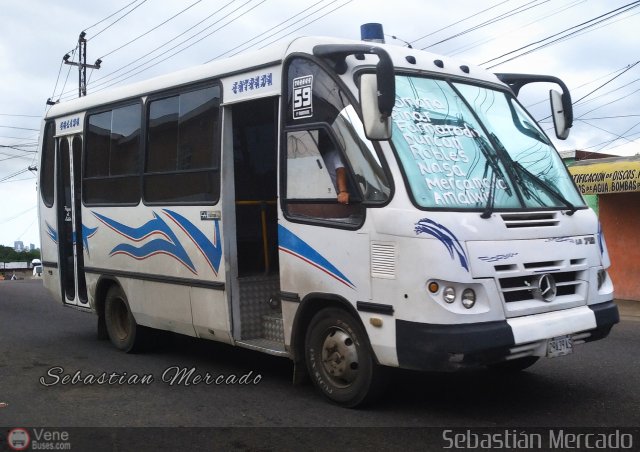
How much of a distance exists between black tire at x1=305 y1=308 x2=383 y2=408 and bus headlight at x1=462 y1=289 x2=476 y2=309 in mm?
824

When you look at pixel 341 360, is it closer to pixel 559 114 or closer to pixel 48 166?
pixel 559 114

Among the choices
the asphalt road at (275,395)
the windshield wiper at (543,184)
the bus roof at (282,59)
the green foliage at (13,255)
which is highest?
the bus roof at (282,59)

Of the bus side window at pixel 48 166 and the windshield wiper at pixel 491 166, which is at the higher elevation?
the bus side window at pixel 48 166

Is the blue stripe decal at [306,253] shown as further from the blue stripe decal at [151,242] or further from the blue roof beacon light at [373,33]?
the blue roof beacon light at [373,33]

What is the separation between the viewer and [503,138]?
239 inches

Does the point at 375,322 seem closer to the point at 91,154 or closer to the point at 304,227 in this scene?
the point at 304,227

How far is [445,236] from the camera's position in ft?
16.6

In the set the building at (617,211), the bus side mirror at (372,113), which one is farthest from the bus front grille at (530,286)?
the building at (617,211)

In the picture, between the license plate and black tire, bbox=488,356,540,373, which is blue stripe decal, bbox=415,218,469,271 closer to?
the license plate

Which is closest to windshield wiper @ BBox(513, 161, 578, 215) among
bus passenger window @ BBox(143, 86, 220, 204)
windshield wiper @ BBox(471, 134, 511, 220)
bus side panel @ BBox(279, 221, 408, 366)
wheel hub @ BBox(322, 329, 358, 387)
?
windshield wiper @ BBox(471, 134, 511, 220)

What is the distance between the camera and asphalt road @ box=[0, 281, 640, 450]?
5.55 meters

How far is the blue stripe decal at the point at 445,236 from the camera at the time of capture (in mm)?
5027

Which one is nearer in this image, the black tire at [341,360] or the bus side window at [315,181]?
the black tire at [341,360]

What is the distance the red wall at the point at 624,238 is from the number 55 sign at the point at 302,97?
11211 millimetres
